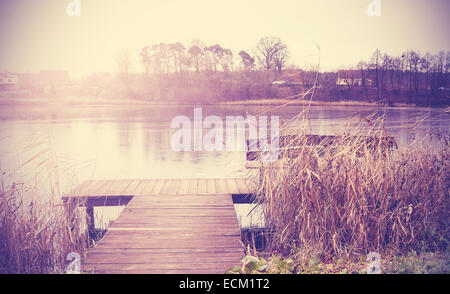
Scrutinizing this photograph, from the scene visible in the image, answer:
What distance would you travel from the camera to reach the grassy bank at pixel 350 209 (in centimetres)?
300

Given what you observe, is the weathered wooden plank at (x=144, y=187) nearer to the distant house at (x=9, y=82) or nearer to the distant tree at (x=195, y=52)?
the distant house at (x=9, y=82)

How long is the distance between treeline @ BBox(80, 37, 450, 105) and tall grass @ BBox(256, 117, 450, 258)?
2523 mm

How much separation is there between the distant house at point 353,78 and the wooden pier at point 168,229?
443cm

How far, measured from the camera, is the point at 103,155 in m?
11.0

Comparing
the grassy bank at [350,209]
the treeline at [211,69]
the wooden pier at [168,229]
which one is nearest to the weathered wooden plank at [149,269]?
the wooden pier at [168,229]

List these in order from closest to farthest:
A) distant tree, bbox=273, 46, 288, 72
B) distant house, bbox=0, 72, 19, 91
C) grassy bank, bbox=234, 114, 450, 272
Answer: grassy bank, bbox=234, 114, 450, 272 < distant house, bbox=0, 72, 19, 91 < distant tree, bbox=273, 46, 288, 72

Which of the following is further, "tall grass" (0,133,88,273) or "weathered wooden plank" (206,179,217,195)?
"weathered wooden plank" (206,179,217,195)

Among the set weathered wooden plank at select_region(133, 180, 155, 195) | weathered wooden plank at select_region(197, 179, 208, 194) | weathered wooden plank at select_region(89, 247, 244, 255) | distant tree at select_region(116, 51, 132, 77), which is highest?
distant tree at select_region(116, 51, 132, 77)

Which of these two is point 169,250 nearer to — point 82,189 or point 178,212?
point 178,212

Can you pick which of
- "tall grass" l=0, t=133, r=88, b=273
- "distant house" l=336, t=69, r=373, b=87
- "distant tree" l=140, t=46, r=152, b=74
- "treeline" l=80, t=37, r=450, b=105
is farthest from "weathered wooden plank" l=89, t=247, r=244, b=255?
"distant tree" l=140, t=46, r=152, b=74

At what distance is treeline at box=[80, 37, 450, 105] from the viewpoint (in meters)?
6.88

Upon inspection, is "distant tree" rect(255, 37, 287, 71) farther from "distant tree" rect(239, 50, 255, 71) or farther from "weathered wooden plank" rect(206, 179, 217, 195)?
"weathered wooden plank" rect(206, 179, 217, 195)

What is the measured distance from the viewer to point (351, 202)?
3.05 m

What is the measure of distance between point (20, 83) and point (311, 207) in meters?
6.14
